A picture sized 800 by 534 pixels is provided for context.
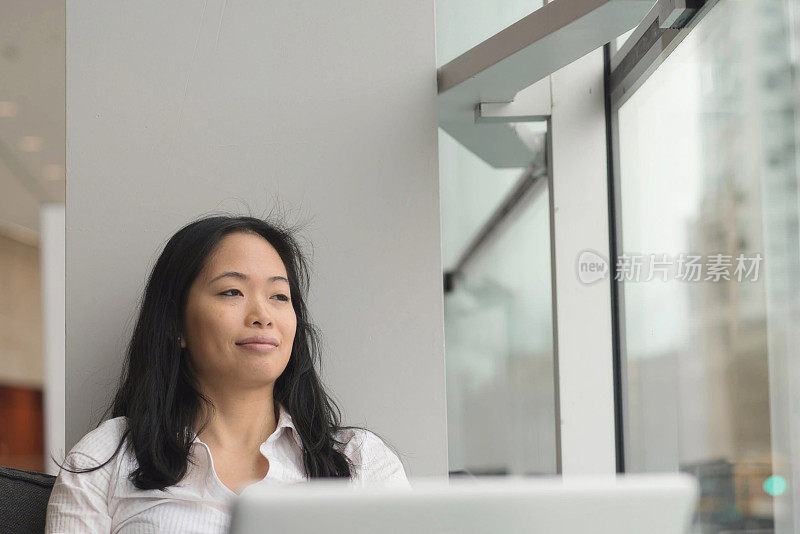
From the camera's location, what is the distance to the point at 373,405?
1963 millimetres

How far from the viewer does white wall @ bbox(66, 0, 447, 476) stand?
193cm

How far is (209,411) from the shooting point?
65.7 inches

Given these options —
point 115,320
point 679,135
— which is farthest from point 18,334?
point 679,135

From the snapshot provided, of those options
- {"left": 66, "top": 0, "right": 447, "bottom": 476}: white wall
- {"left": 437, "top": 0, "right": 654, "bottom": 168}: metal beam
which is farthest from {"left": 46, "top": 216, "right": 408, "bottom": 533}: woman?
{"left": 437, "top": 0, "right": 654, "bottom": 168}: metal beam

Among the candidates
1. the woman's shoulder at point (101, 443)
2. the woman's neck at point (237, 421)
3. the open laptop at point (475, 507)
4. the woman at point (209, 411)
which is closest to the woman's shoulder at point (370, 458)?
the woman at point (209, 411)

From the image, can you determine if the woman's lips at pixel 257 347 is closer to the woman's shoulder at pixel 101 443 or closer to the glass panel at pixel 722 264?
the woman's shoulder at pixel 101 443

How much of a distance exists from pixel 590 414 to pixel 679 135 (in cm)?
70

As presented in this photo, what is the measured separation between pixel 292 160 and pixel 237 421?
0.59m

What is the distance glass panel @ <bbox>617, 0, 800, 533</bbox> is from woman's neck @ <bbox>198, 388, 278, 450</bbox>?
76cm

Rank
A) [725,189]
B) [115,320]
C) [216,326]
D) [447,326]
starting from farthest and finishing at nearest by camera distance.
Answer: [447,326] < [115,320] < [216,326] < [725,189]

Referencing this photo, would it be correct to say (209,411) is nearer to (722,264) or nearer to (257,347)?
(257,347)

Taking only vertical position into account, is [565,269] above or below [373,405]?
above

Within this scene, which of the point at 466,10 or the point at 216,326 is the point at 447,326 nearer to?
the point at 466,10

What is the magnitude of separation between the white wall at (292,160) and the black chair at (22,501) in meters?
0.33
